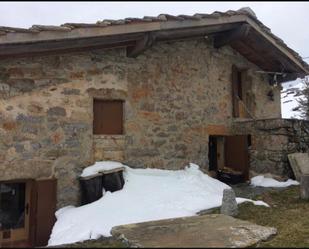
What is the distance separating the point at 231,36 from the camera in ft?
28.6

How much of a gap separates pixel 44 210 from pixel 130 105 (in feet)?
8.43

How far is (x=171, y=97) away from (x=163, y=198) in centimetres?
251

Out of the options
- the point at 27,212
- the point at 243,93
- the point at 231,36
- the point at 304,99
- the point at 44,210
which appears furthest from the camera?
the point at 304,99

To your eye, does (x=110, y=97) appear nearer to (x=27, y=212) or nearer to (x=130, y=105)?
(x=130, y=105)

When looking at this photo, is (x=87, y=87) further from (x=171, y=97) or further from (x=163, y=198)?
(x=163, y=198)

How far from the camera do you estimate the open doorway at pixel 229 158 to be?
885cm

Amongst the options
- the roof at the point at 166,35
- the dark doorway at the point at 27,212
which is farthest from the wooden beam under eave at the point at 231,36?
the dark doorway at the point at 27,212

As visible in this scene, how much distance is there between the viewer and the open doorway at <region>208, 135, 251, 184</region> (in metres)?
8.85

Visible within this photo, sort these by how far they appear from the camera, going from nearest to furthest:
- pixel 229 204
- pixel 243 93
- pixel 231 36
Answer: pixel 229 204 < pixel 231 36 < pixel 243 93

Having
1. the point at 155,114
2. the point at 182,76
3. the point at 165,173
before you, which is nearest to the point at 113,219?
the point at 165,173

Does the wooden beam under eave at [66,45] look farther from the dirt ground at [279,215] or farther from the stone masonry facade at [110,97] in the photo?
the dirt ground at [279,215]

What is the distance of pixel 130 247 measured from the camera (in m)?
4.21

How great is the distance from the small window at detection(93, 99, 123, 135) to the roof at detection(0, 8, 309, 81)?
1.13 m

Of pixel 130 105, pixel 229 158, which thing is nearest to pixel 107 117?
pixel 130 105
